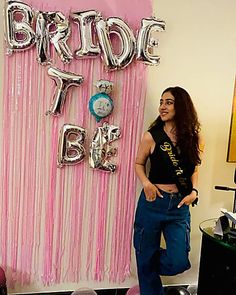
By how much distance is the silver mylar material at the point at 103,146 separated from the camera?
2420 millimetres

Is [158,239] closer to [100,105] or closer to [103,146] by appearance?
[103,146]

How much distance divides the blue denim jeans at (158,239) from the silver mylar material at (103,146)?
291mm

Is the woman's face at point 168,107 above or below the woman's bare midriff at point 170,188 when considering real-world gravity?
above

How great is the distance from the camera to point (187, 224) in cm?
240

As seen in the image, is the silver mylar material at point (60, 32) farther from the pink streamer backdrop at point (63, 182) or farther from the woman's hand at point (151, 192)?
the woman's hand at point (151, 192)

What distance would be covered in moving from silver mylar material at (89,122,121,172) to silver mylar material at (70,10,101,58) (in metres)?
0.42

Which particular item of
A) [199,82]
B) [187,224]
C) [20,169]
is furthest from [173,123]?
[20,169]

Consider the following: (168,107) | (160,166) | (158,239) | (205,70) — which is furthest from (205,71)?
(158,239)

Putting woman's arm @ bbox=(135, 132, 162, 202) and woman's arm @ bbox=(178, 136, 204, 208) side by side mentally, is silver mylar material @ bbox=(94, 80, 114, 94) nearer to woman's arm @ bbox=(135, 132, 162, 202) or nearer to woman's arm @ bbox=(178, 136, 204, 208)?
woman's arm @ bbox=(135, 132, 162, 202)

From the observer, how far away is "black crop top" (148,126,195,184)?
7.59 feet

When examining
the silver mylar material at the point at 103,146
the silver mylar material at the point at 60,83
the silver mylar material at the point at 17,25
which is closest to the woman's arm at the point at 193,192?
the silver mylar material at the point at 103,146

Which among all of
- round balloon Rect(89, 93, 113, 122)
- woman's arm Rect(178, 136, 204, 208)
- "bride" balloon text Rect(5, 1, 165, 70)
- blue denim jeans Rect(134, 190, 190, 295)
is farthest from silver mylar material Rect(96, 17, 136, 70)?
blue denim jeans Rect(134, 190, 190, 295)

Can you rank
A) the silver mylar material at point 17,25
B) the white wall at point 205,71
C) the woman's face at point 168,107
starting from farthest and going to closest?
the white wall at point 205,71 → the woman's face at point 168,107 → the silver mylar material at point 17,25

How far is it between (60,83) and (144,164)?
0.66 metres
